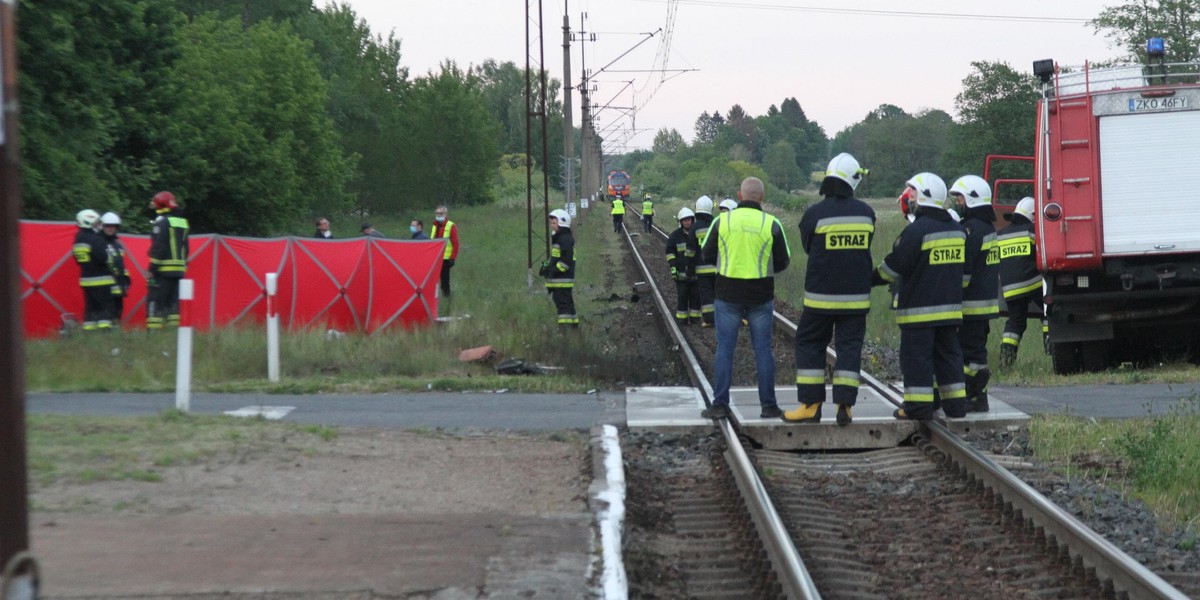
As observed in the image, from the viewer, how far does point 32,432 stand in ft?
28.8

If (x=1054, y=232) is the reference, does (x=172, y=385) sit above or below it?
below

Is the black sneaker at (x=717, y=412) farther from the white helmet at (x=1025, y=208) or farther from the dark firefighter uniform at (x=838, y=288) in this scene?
the white helmet at (x=1025, y=208)

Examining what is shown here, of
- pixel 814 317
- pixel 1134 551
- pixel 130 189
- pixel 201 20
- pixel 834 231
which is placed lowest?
pixel 1134 551

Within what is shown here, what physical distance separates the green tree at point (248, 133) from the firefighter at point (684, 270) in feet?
59.4

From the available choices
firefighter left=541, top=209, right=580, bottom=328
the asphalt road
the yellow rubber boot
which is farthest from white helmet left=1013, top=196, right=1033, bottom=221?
the yellow rubber boot

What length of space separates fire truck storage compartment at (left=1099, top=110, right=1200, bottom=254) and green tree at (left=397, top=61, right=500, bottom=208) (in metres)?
61.7

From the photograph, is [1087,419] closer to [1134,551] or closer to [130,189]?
[1134,551]

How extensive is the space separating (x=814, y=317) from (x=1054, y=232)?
17.4ft

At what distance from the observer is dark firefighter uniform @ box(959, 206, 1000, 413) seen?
416 inches

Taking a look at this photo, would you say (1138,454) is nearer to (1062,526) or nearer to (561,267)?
(1062,526)

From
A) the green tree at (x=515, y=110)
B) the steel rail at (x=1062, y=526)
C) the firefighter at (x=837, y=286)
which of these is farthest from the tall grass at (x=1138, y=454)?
the green tree at (x=515, y=110)

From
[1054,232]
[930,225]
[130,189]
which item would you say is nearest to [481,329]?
[1054,232]

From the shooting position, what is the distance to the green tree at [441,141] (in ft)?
242

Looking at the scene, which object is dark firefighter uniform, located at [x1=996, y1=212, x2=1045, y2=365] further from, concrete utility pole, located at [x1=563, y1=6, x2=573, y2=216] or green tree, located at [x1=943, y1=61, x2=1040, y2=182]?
green tree, located at [x1=943, y1=61, x2=1040, y2=182]
